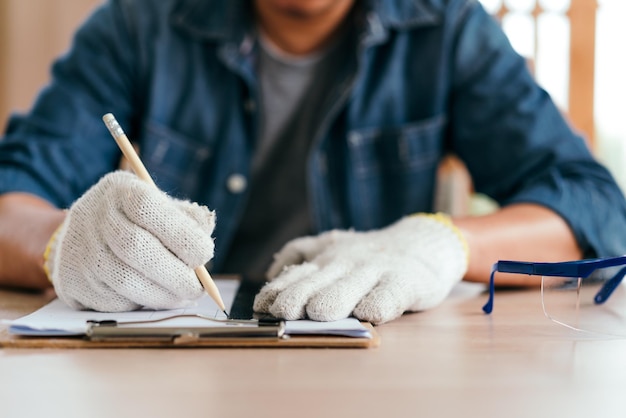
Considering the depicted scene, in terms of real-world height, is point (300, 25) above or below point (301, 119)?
above

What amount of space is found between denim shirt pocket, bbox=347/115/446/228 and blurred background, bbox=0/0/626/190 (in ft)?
4.87

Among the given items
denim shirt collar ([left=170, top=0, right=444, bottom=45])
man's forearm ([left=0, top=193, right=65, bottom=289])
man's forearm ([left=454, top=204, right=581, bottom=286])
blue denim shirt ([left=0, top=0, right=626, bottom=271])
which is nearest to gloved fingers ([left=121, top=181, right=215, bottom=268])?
man's forearm ([left=0, top=193, right=65, bottom=289])

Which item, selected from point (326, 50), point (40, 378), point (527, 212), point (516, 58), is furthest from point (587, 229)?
point (40, 378)

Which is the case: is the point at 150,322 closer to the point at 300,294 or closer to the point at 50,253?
the point at 300,294

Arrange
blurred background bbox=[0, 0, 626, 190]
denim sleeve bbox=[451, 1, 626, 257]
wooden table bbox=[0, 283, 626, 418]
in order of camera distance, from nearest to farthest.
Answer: wooden table bbox=[0, 283, 626, 418]
denim sleeve bbox=[451, 1, 626, 257]
blurred background bbox=[0, 0, 626, 190]

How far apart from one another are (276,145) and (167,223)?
0.80 meters

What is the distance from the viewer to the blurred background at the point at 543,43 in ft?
8.63

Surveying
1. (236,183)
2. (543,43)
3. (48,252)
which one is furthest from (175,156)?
(543,43)

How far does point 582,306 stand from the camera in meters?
0.70

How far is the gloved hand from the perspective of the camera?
60 cm

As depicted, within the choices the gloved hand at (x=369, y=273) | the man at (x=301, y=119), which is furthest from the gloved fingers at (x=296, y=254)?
the man at (x=301, y=119)

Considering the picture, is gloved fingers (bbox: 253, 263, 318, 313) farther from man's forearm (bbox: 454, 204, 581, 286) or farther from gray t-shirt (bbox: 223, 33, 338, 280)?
gray t-shirt (bbox: 223, 33, 338, 280)

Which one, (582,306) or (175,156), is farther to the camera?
(175,156)

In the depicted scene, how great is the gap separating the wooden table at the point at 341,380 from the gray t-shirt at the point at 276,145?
76cm
